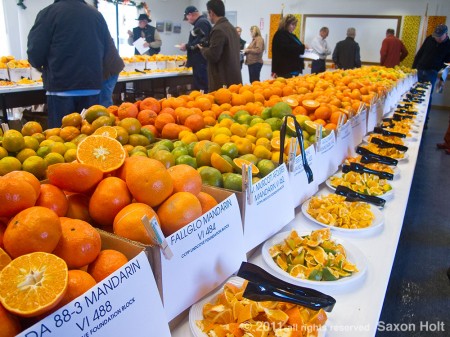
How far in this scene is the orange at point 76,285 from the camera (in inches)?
23.5

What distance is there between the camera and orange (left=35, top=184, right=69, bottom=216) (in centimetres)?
77

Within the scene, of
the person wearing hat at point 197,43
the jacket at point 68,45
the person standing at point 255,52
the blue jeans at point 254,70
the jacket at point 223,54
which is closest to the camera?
the jacket at point 68,45

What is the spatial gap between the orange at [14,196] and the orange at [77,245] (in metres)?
0.07

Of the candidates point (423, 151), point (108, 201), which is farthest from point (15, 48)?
point (108, 201)

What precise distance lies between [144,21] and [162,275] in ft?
22.8

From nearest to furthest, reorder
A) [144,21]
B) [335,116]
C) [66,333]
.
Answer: [66,333], [335,116], [144,21]

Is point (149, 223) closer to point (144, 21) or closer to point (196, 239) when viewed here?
point (196, 239)

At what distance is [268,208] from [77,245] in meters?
0.59

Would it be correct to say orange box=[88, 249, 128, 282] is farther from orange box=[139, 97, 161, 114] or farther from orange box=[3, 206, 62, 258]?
orange box=[139, 97, 161, 114]

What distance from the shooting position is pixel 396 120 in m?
2.91

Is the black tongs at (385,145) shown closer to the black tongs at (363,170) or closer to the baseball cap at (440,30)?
the black tongs at (363,170)

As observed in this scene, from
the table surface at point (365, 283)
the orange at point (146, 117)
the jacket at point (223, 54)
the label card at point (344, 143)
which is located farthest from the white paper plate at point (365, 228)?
the jacket at point (223, 54)

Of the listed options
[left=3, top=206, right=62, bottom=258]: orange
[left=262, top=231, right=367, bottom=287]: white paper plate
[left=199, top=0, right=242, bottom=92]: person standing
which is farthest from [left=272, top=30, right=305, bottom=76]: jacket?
[left=3, top=206, right=62, bottom=258]: orange

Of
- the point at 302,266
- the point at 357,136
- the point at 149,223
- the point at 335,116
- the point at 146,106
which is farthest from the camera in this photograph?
the point at 357,136
